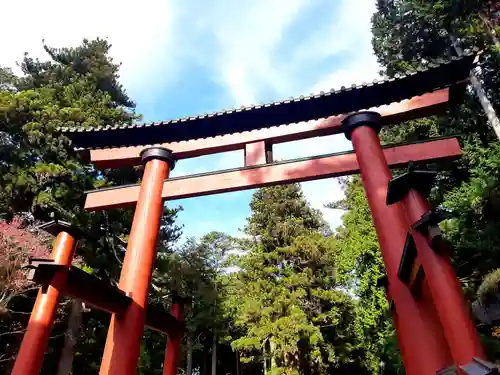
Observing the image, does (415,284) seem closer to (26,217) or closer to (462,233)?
(462,233)

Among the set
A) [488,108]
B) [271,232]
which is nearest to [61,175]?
[271,232]

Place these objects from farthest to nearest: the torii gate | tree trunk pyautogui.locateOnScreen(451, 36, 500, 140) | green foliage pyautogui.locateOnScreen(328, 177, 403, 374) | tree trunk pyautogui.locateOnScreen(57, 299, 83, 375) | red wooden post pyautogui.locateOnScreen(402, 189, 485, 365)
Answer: green foliage pyautogui.locateOnScreen(328, 177, 403, 374) < tree trunk pyautogui.locateOnScreen(451, 36, 500, 140) < tree trunk pyautogui.locateOnScreen(57, 299, 83, 375) < the torii gate < red wooden post pyautogui.locateOnScreen(402, 189, 485, 365)

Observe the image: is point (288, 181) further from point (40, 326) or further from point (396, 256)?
point (40, 326)

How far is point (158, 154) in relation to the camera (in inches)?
220

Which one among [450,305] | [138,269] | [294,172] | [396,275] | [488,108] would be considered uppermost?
[488,108]

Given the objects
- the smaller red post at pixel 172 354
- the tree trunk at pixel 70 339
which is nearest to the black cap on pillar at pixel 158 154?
the smaller red post at pixel 172 354

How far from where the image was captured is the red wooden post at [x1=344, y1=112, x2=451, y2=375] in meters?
3.39

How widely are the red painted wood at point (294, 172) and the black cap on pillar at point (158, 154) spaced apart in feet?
1.46

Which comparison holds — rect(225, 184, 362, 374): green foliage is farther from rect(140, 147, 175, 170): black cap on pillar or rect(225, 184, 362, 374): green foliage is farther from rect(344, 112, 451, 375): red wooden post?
rect(344, 112, 451, 375): red wooden post

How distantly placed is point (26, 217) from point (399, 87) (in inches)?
397

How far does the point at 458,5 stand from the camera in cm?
977

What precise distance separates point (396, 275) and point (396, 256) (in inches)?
8.1

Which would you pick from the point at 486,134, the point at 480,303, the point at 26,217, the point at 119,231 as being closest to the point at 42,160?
the point at 26,217

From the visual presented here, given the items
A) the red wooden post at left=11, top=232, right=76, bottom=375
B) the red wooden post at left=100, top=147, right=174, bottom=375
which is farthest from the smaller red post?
the red wooden post at left=11, top=232, right=76, bottom=375
